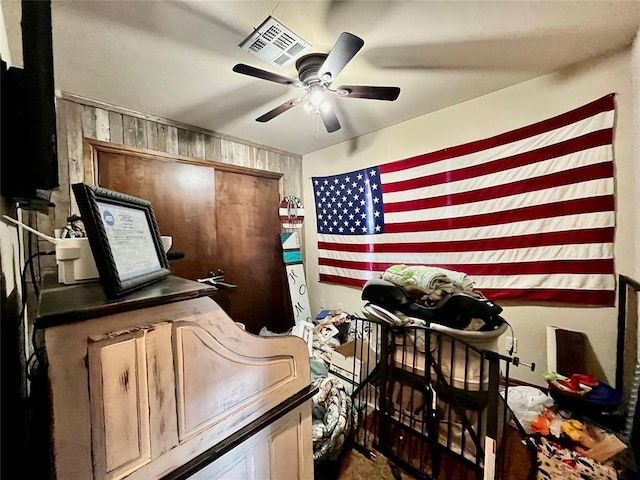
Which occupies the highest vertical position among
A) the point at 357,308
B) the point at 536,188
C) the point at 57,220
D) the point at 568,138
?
the point at 568,138

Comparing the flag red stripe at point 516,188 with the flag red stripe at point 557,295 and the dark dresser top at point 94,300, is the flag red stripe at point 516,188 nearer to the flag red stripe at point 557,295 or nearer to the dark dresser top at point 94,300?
the flag red stripe at point 557,295

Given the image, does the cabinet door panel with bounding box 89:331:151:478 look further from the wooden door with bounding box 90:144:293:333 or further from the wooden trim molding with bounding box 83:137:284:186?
the wooden trim molding with bounding box 83:137:284:186

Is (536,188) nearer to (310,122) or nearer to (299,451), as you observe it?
(310,122)

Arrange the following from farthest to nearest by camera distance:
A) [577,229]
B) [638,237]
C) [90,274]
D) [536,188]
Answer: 1. [536,188]
2. [577,229]
3. [638,237]
4. [90,274]

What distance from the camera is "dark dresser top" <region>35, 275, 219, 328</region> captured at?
438 millimetres

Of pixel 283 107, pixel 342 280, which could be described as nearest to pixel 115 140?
pixel 283 107

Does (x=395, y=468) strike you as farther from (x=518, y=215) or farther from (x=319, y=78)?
(x=319, y=78)

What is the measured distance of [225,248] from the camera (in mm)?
3059

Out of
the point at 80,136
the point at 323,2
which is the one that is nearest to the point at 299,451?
the point at 323,2

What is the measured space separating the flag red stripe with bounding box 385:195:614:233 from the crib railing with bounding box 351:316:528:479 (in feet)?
4.35

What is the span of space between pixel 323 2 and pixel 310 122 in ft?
4.69

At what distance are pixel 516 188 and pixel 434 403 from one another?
1.84 metres

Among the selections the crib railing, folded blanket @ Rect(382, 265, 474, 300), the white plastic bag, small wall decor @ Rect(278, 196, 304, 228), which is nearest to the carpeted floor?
the crib railing

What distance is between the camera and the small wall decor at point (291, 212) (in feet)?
11.8
